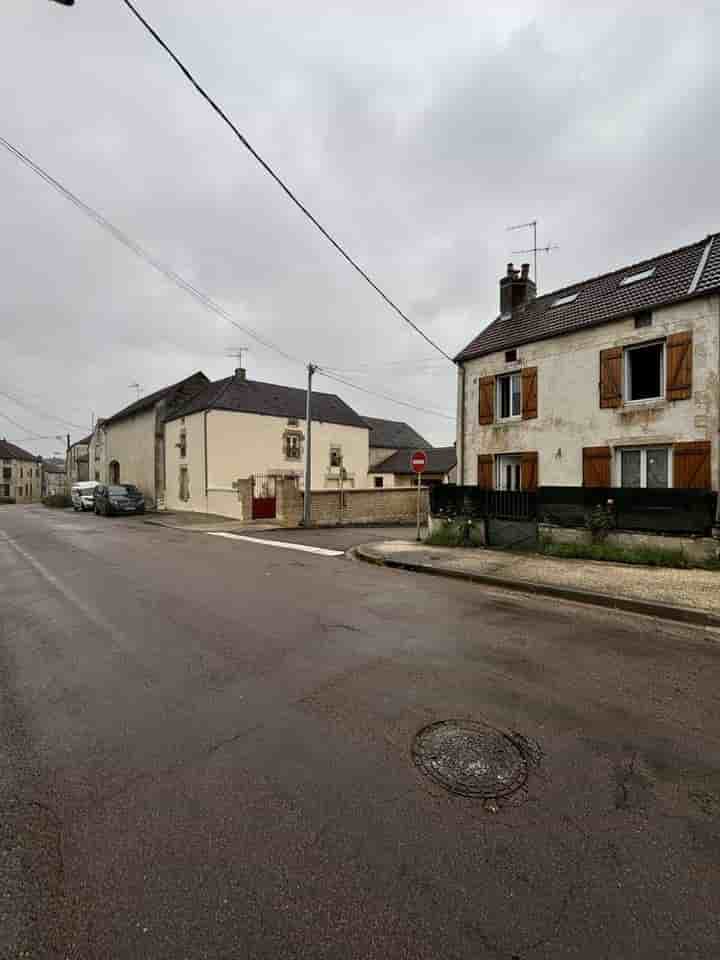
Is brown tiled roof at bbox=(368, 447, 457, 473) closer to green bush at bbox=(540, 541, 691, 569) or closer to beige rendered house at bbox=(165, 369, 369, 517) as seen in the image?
beige rendered house at bbox=(165, 369, 369, 517)

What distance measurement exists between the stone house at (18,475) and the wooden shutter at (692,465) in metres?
82.1

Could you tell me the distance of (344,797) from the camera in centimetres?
244

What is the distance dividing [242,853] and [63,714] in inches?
81.3

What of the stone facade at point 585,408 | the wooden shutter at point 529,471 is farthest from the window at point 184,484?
the wooden shutter at point 529,471

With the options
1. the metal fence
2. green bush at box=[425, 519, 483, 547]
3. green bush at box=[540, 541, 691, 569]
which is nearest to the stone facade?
the metal fence

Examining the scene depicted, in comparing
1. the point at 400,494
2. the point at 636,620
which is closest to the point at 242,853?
the point at 636,620

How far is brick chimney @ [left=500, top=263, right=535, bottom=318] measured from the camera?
1551 cm

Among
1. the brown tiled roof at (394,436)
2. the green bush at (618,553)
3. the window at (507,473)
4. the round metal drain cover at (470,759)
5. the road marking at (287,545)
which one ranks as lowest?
the road marking at (287,545)

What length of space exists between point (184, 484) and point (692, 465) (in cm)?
2479

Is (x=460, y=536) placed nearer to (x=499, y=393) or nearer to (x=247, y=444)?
(x=499, y=393)

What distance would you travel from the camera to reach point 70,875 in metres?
1.94

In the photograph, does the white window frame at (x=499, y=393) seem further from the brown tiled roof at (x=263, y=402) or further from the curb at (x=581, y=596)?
the brown tiled roof at (x=263, y=402)

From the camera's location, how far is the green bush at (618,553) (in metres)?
8.75

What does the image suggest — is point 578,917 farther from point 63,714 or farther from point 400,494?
point 400,494
